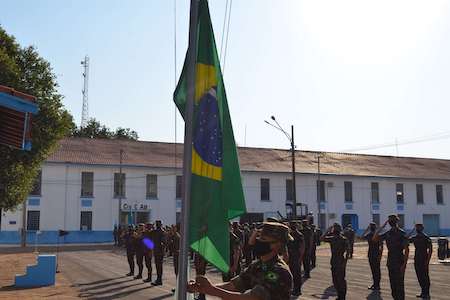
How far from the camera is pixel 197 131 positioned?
461cm

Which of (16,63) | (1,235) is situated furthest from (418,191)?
(16,63)

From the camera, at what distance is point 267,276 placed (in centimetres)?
406

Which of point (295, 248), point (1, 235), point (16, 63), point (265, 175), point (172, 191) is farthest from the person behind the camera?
point (265, 175)

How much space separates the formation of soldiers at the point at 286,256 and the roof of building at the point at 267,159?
3146cm

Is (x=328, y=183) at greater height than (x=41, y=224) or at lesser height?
greater

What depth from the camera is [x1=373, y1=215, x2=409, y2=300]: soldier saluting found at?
37.7 ft

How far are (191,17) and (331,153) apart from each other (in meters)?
62.5

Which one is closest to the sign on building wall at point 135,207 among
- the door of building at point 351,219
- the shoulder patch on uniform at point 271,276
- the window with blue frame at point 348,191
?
the door of building at point 351,219

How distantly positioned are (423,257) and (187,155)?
1059 centimetres

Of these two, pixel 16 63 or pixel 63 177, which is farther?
pixel 63 177

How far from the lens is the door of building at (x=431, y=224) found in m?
63.0

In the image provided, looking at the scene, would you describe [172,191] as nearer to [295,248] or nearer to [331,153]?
[331,153]

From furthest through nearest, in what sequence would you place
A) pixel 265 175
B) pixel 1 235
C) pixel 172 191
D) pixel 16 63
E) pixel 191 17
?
pixel 265 175, pixel 172 191, pixel 1 235, pixel 16 63, pixel 191 17

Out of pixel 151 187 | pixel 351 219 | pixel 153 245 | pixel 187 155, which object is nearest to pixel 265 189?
pixel 351 219
